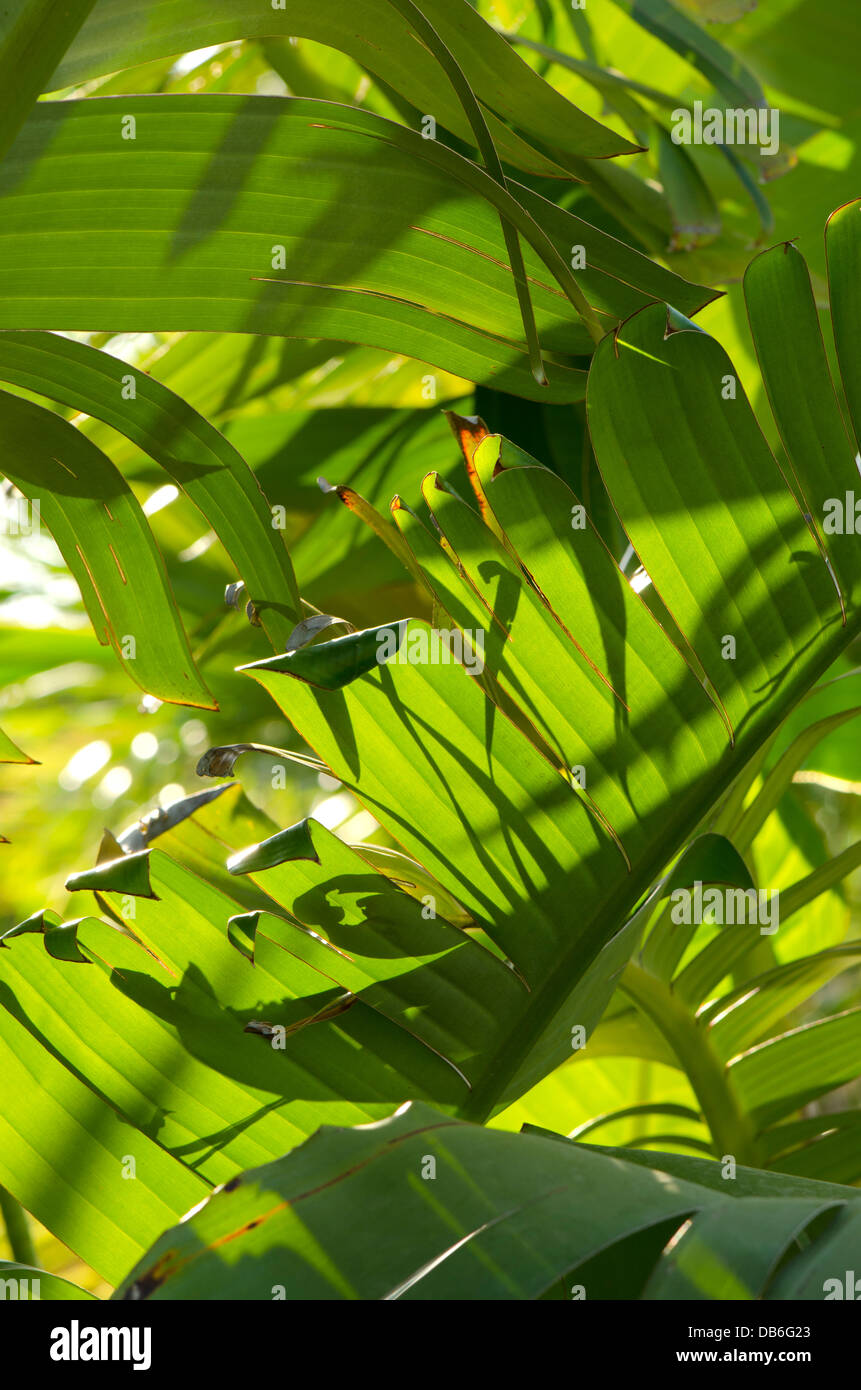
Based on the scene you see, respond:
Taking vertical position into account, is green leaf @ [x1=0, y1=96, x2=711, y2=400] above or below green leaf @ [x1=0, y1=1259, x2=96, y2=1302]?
above

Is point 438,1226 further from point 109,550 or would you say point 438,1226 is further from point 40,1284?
point 109,550

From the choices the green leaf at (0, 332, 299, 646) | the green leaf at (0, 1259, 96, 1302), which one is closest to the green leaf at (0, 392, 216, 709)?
the green leaf at (0, 332, 299, 646)

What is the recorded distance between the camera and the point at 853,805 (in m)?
1.38

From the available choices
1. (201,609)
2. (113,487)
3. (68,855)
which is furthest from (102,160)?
(68,855)

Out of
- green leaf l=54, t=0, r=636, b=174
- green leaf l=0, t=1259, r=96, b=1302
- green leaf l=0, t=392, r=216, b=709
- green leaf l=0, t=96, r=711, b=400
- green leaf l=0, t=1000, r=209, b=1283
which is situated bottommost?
green leaf l=0, t=1259, r=96, b=1302

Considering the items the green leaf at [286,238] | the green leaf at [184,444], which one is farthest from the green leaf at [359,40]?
the green leaf at [184,444]

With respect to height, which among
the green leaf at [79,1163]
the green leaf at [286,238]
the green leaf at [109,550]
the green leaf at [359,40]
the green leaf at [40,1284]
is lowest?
the green leaf at [40,1284]

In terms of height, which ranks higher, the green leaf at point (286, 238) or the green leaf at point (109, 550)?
the green leaf at point (286, 238)

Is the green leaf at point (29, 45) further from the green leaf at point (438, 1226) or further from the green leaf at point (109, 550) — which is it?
the green leaf at point (438, 1226)

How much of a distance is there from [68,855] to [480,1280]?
1112 millimetres

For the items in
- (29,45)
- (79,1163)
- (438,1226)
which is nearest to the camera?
(438,1226)

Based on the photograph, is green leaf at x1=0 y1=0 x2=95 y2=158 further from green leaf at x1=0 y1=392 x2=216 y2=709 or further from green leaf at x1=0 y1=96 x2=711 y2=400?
green leaf at x1=0 y1=392 x2=216 y2=709

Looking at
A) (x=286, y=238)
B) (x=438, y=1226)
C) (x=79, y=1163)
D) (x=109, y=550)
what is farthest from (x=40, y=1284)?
(x=286, y=238)

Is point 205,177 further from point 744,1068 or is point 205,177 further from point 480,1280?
point 744,1068
